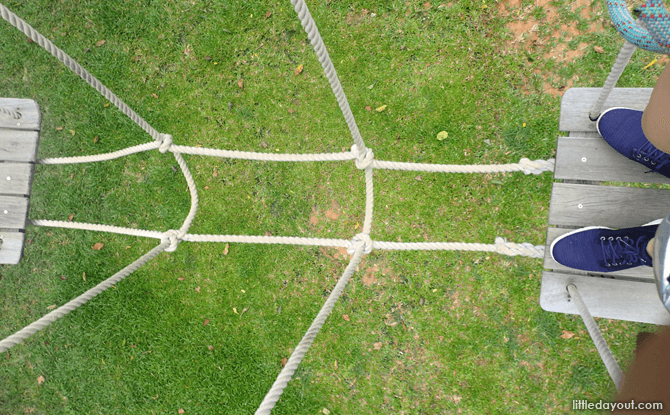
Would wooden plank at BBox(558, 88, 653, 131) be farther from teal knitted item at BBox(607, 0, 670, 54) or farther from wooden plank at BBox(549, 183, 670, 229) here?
teal knitted item at BBox(607, 0, 670, 54)

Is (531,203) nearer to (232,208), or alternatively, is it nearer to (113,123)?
(232,208)

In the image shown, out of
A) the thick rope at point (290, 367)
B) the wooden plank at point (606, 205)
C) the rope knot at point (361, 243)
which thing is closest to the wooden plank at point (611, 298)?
the wooden plank at point (606, 205)

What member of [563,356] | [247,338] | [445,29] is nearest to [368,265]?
[247,338]

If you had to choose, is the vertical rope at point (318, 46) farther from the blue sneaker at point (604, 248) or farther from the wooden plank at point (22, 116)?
the wooden plank at point (22, 116)

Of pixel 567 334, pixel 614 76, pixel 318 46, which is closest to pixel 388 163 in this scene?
pixel 318 46

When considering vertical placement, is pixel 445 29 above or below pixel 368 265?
above

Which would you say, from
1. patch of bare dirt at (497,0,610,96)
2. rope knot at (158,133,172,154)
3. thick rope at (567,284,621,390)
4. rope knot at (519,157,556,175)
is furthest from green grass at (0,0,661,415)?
rope knot at (158,133,172,154)
